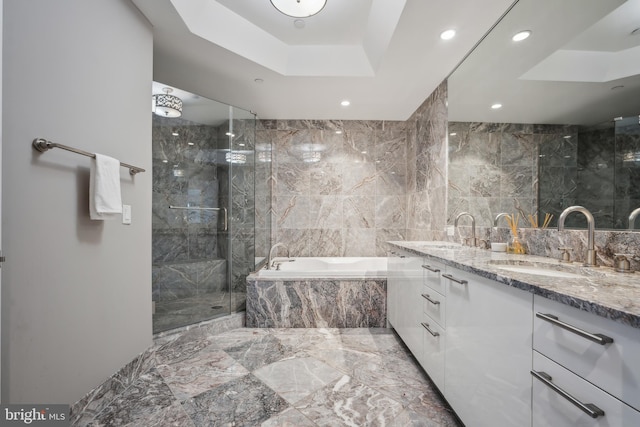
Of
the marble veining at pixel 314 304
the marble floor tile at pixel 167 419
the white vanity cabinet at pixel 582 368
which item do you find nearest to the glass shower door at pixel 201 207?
the marble veining at pixel 314 304

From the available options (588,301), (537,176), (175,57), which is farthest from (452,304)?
(175,57)

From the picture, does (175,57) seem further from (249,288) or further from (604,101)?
(604,101)

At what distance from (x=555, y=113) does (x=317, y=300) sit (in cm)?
227

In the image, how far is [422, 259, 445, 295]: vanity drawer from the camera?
1477 mm

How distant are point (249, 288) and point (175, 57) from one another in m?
2.20

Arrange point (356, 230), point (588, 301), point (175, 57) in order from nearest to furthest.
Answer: point (588, 301) → point (175, 57) → point (356, 230)

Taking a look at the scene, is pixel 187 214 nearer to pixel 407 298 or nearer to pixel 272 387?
pixel 272 387

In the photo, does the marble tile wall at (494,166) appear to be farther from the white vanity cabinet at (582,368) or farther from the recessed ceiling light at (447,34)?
the white vanity cabinet at (582,368)

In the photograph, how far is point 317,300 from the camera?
2586 millimetres

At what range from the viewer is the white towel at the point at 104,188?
1.30 meters

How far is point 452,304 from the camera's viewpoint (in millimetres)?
1331

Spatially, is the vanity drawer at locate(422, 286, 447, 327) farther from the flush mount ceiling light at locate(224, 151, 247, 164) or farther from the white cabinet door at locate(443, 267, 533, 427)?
the flush mount ceiling light at locate(224, 151, 247, 164)

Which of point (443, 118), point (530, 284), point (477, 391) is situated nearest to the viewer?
point (530, 284)

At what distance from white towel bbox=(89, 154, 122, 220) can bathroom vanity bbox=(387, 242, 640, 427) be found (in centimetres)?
182
